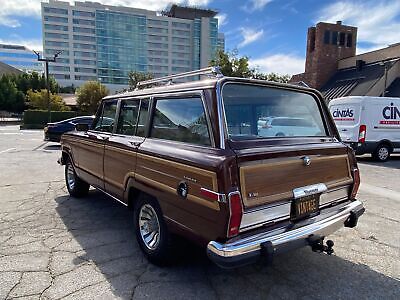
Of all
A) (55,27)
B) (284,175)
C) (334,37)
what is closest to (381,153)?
(284,175)

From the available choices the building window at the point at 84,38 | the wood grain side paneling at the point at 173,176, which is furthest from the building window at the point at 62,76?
the wood grain side paneling at the point at 173,176

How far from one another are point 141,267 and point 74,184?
10.2 ft

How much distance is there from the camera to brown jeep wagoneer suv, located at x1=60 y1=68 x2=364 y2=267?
2.37 m

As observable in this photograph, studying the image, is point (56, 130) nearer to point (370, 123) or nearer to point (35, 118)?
point (370, 123)

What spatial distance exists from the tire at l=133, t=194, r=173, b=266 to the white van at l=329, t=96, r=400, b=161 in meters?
9.61

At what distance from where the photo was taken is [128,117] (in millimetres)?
3961

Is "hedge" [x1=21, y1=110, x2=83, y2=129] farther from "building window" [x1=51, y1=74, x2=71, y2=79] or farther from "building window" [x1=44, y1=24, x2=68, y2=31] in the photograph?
"building window" [x1=44, y1=24, x2=68, y2=31]

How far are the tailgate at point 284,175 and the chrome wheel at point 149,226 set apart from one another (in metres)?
1.20

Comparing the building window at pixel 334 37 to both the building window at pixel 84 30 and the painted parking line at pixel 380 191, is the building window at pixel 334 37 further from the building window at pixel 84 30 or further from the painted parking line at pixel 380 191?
the building window at pixel 84 30

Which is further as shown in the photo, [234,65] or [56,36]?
[56,36]

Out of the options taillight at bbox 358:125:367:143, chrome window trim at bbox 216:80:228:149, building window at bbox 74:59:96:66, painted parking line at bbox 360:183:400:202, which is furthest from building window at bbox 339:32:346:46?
building window at bbox 74:59:96:66

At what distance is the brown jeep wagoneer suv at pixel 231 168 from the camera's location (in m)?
2.37

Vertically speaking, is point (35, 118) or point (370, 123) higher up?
point (370, 123)

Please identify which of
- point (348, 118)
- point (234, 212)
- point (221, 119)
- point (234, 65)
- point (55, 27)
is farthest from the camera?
point (55, 27)
